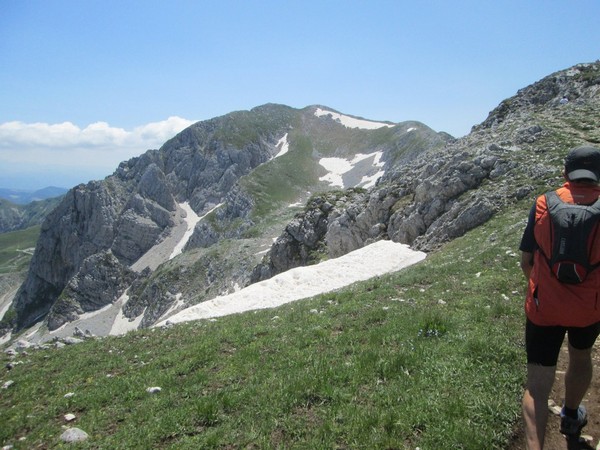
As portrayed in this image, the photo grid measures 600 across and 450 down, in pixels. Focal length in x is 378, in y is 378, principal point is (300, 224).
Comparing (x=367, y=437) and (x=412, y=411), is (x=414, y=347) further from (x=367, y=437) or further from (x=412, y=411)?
(x=367, y=437)

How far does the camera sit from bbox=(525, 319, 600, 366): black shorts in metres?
5.50

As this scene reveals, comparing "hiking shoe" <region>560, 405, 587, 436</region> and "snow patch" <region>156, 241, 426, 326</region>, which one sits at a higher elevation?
"hiking shoe" <region>560, 405, 587, 436</region>

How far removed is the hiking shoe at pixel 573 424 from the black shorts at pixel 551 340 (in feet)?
4.51

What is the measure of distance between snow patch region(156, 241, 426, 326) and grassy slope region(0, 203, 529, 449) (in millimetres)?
14283

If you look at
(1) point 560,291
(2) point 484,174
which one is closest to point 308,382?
(1) point 560,291

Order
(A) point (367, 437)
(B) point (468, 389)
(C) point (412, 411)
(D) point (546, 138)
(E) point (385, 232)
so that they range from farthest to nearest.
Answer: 1. (E) point (385, 232)
2. (D) point (546, 138)
3. (B) point (468, 389)
4. (C) point (412, 411)
5. (A) point (367, 437)

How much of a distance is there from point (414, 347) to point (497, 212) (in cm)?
2494

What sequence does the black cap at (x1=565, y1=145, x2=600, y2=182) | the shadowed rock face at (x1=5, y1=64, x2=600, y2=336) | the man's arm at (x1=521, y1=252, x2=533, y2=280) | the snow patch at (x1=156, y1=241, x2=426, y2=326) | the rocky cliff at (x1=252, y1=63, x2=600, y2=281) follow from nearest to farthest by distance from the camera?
the black cap at (x1=565, y1=145, x2=600, y2=182)
the man's arm at (x1=521, y1=252, x2=533, y2=280)
the snow patch at (x1=156, y1=241, x2=426, y2=326)
the rocky cliff at (x1=252, y1=63, x2=600, y2=281)
the shadowed rock face at (x1=5, y1=64, x2=600, y2=336)

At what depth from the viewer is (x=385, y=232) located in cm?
4600

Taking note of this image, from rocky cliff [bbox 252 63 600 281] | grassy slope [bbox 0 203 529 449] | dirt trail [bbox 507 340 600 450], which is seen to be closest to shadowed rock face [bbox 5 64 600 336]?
rocky cliff [bbox 252 63 600 281]

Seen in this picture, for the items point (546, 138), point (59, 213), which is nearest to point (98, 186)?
point (59, 213)

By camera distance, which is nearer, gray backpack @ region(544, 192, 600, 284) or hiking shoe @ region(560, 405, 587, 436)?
gray backpack @ region(544, 192, 600, 284)

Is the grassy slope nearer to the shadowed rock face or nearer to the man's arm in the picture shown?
the man's arm

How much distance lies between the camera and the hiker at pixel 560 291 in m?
5.09
